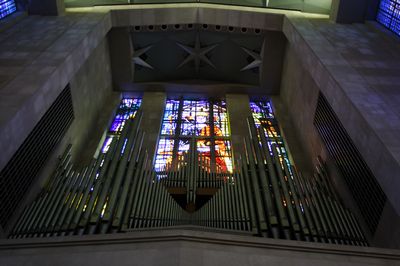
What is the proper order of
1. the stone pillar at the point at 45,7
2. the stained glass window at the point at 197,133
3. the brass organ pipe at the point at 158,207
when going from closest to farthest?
the brass organ pipe at the point at 158,207 → the stained glass window at the point at 197,133 → the stone pillar at the point at 45,7

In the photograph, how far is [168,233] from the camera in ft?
20.2

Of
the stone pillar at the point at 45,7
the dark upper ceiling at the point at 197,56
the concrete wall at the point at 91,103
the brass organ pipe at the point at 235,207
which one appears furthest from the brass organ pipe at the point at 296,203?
the stone pillar at the point at 45,7

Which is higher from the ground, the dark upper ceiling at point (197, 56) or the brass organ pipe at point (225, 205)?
the dark upper ceiling at point (197, 56)

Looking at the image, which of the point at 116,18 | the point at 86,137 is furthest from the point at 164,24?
the point at 86,137

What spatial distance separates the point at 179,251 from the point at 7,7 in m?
11.8

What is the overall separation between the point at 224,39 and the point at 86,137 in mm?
6583

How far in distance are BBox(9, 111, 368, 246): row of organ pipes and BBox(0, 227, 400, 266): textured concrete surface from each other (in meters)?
0.99

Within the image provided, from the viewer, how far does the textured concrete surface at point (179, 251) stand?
5.74 metres

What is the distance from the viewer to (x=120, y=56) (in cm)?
1652

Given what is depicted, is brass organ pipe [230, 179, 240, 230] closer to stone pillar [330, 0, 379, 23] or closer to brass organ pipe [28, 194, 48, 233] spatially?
brass organ pipe [28, 194, 48, 233]

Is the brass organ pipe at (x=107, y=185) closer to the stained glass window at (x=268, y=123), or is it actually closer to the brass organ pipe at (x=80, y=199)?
the brass organ pipe at (x=80, y=199)

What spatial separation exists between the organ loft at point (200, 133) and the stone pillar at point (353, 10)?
5 centimetres

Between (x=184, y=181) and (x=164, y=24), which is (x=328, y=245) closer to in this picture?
(x=184, y=181)

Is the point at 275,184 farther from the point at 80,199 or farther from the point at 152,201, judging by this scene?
the point at 80,199
